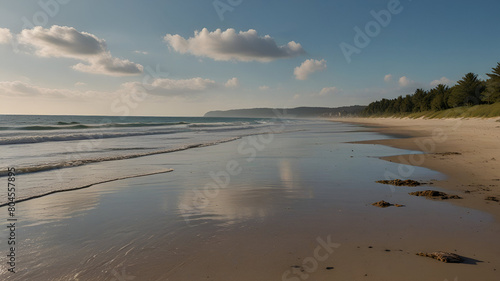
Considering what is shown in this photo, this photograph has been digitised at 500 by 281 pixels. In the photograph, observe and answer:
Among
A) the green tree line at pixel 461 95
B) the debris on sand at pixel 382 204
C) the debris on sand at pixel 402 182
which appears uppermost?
the green tree line at pixel 461 95

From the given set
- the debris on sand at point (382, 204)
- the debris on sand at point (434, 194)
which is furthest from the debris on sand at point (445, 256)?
the debris on sand at point (434, 194)

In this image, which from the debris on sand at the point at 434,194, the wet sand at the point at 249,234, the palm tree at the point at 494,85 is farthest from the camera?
the palm tree at the point at 494,85

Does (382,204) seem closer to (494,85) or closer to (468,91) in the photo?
(494,85)

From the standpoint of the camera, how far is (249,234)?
539cm

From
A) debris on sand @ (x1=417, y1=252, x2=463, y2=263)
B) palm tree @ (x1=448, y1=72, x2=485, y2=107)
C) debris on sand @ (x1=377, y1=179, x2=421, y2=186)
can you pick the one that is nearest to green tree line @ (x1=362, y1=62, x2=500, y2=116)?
palm tree @ (x1=448, y1=72, x2=485, y2=107)

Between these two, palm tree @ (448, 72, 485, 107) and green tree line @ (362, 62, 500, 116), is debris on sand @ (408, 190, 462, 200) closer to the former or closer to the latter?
green tree line @ (362, 62, 500, 116)

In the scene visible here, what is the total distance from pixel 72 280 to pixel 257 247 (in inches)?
105

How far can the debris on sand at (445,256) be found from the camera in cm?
427

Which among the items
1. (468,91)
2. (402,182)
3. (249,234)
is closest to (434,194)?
(402,182)

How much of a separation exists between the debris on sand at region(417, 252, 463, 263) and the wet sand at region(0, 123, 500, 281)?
112 mm

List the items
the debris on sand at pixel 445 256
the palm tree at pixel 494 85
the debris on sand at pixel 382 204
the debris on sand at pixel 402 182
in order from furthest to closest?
the palm tree at pixel 494 85, the debris on sand at pixel 402 182, the debris on sand at pixel 382 204, the debris on sand at pixel 445 256

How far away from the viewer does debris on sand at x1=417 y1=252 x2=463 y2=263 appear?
168 inches

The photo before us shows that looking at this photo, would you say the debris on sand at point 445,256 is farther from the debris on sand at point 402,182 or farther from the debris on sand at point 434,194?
the debris on sand at point 402,182

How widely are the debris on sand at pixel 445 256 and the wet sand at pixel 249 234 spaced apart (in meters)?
0.11
